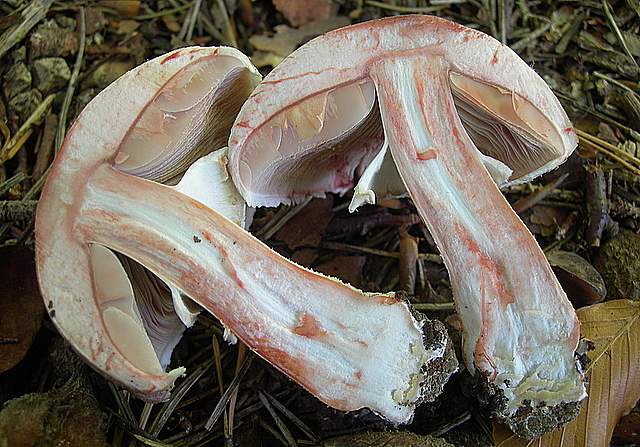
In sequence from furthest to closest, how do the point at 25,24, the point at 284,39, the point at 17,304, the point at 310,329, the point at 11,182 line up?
1. the point at 284,39
2. the point at 25,24
3. the point at 11,182
4. the point at 17,304
5. the point at 310,329

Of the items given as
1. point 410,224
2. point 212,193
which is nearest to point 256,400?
point 212,193

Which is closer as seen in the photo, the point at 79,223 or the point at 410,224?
the point at 79,223

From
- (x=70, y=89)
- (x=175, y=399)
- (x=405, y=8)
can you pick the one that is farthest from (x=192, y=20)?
(x=175, y=399)

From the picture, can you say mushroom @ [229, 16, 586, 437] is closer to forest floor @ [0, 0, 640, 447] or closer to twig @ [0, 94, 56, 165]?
forest floor @ [0, 0, 640, 447]

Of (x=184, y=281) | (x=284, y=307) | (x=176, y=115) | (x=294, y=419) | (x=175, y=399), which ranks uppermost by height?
(x=176, y=115)

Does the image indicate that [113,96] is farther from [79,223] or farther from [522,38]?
[522,38]

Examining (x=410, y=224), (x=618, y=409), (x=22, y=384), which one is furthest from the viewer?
(x=410, y=224)

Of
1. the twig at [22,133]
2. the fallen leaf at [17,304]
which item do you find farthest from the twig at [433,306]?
the twig at [22,133]

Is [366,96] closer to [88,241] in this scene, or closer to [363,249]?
[363,249]
